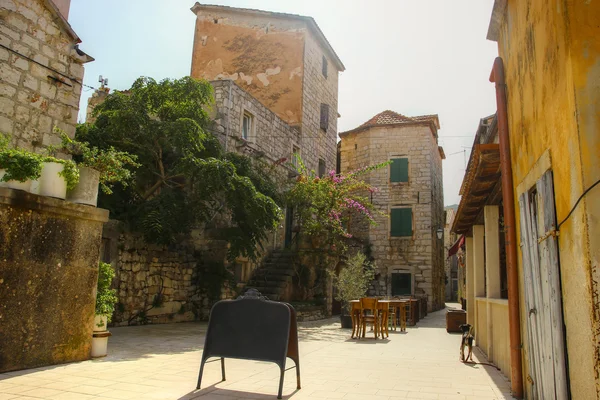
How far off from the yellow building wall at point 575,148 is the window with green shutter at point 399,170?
19326mm

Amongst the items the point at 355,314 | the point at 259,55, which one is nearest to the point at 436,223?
the point at 259,55

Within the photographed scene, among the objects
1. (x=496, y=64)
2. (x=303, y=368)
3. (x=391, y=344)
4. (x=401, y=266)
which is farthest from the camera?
(x=401, y=266)

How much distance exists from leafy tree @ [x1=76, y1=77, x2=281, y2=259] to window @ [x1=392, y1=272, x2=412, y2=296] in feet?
37.4

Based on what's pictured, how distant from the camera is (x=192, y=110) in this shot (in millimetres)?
11414

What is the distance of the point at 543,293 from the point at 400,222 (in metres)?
18.9

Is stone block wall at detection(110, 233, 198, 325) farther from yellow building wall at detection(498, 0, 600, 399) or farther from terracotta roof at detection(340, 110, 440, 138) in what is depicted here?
terracotta roof at detection(340, 110, 440, 138)

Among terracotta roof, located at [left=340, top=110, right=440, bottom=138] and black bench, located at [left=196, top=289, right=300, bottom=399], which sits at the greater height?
terracotta roof, located at [left=340, top=110, right=440, bottom=138]

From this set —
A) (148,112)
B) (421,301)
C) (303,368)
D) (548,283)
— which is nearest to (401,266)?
(421,301)

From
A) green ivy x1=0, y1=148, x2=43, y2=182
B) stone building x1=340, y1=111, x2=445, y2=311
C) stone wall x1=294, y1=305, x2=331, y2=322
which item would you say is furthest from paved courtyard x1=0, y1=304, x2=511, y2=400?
stone building x1=340, y1=111, x2=445, y2=311

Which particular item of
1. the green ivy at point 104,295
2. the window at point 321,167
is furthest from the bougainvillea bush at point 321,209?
the green ivy at point 104,295

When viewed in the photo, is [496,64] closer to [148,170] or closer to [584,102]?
[584,102]

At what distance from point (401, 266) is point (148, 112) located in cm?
1452

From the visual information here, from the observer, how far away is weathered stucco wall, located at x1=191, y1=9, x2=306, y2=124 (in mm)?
19703

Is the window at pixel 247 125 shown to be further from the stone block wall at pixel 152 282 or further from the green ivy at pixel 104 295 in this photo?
the green ivy at pixel 104 295
